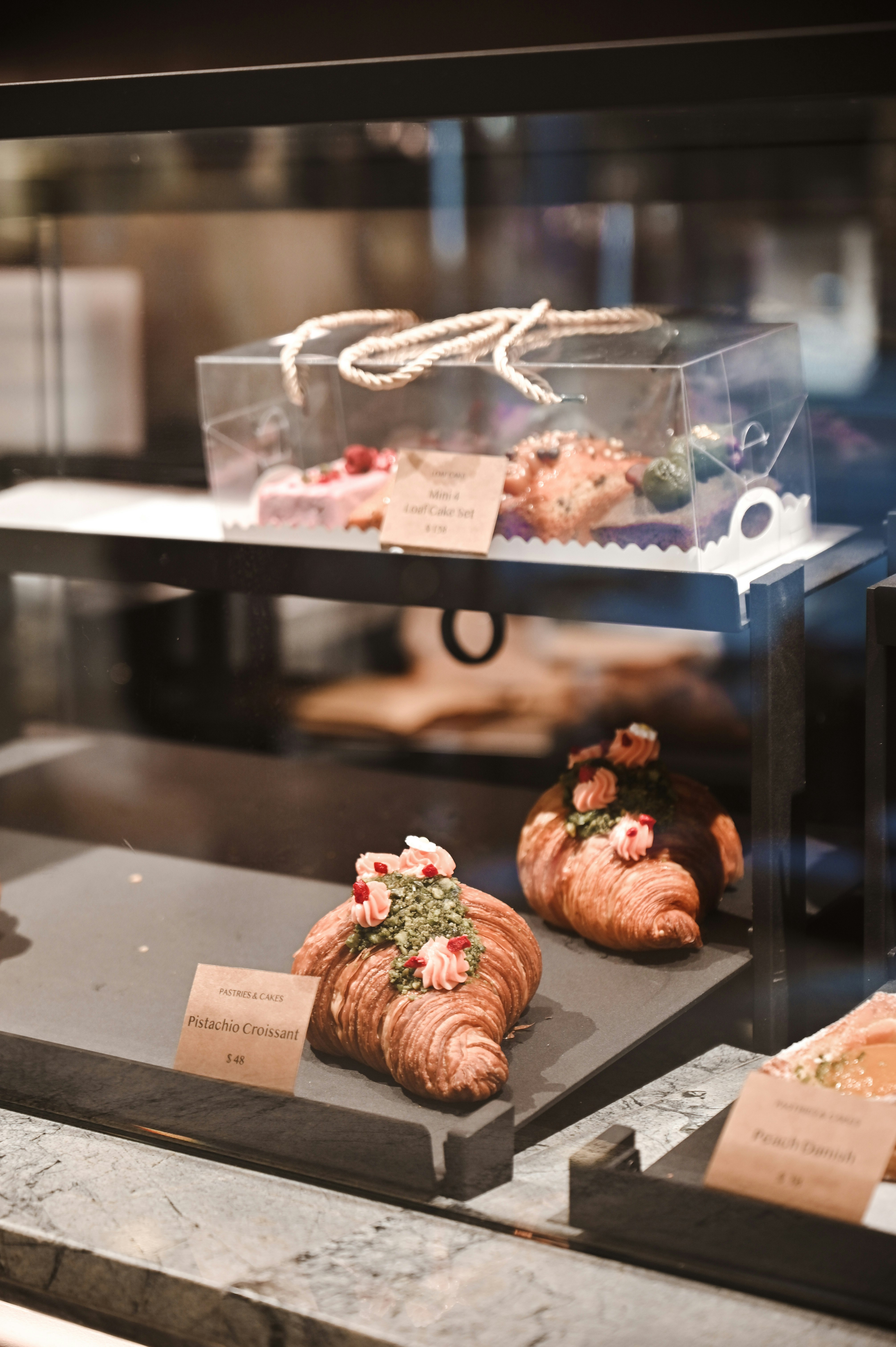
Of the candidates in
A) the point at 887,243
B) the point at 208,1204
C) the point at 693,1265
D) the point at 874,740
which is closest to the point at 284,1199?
the point at 208,1204

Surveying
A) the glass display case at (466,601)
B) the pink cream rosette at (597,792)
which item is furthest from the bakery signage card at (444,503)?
the pink cream rosette at (597,792)

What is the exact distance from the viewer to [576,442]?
136 cm

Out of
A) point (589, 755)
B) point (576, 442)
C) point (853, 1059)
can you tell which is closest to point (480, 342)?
point (576, 442)

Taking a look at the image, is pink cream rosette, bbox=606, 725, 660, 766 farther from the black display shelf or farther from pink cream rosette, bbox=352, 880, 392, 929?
pink cream rosette, bbox=352, 880, 392, 929

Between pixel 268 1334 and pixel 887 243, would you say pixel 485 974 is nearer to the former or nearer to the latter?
pixel 268 1334

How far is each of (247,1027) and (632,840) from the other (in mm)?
436

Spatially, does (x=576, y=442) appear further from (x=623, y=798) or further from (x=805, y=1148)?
(x=805, y=1148)

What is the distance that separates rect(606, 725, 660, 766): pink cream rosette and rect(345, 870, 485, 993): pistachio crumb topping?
320 millimetres

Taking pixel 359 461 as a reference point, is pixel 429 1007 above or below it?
below

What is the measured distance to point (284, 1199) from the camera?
1003 mm

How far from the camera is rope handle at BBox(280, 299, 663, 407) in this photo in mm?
1356

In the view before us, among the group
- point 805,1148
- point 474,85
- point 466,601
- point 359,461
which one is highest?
point 474,85

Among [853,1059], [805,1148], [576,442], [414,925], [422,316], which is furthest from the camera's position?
[422,316]

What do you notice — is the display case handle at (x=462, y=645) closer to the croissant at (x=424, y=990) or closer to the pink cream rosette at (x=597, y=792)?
the pink cream rosette at (x=597, y=792)
